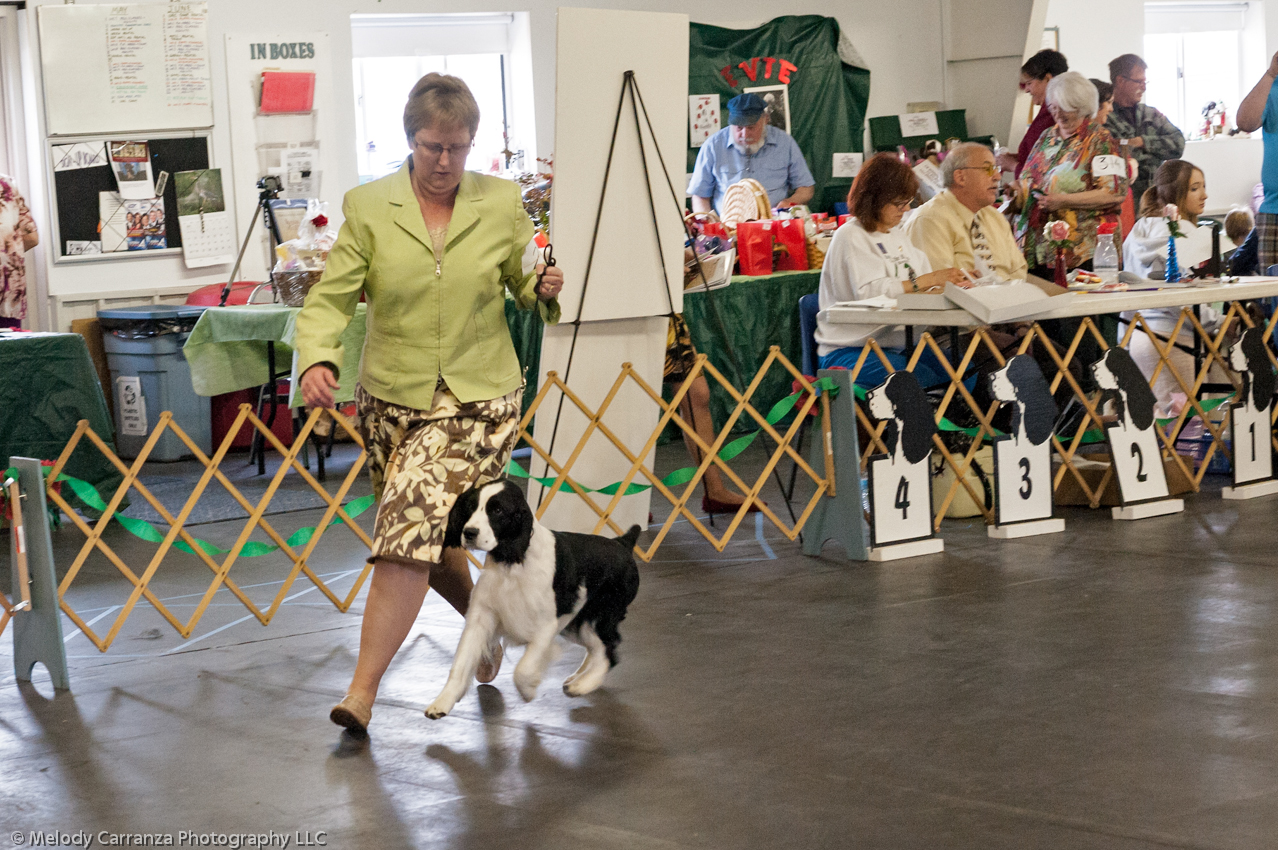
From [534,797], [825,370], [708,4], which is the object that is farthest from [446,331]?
[708,4]

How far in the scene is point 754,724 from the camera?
2.77 meters

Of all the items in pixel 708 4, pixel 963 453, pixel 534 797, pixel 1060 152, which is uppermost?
pixel 708 4

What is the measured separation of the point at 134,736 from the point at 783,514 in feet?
8.53

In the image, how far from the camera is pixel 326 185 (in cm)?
764

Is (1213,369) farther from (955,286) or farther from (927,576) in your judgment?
(927,576)

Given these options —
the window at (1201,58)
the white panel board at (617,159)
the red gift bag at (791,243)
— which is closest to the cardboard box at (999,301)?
the white panel board at (617,159)

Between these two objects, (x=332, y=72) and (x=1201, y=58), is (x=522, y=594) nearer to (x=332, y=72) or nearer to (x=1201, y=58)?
(x=332, y=72)

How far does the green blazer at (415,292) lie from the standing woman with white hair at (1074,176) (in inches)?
126

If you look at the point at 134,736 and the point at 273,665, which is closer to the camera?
the point at 134,736

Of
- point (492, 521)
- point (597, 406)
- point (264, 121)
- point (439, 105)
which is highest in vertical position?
point (264, 121)

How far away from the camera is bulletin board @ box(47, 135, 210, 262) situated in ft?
23.1

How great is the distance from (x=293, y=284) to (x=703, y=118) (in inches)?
143

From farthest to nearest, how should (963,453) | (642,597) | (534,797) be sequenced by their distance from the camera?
(963,453) < (642,597) < (534,797)


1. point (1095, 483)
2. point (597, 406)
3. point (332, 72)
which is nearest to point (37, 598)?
point (597, 406)
